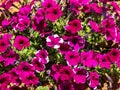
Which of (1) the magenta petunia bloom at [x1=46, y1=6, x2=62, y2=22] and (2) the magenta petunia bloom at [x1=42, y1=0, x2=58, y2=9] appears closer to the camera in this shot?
(1) the magenta petunia bloom at [x1=46, y1=6, x2=62, y2=22]

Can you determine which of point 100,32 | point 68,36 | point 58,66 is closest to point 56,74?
point 58,66

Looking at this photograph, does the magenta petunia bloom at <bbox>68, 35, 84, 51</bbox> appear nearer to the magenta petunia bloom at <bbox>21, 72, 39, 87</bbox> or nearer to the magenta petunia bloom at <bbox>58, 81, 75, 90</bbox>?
the magenta petunia bloom at <bbox>58, 81, 75, 90</bbox>

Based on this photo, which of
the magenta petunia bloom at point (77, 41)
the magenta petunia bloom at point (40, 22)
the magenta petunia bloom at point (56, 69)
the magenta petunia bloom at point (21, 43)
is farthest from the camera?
the magenta petunia bloom at point (40, 22)

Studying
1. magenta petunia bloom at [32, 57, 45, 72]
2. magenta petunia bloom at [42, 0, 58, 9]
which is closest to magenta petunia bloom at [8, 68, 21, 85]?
magenta petunia bloom at [32, 57, 45, 72]

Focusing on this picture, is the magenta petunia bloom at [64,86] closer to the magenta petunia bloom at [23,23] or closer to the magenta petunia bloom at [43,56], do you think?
the magenta petunia bloom at [43,56]

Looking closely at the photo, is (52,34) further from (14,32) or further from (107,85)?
(107,85)

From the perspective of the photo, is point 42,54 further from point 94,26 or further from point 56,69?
point 94,26

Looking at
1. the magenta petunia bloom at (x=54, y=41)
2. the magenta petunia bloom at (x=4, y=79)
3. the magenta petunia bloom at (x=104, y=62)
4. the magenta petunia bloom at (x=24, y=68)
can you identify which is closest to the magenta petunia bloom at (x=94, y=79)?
the magenta petunia bloom at (x=104, y=62)
